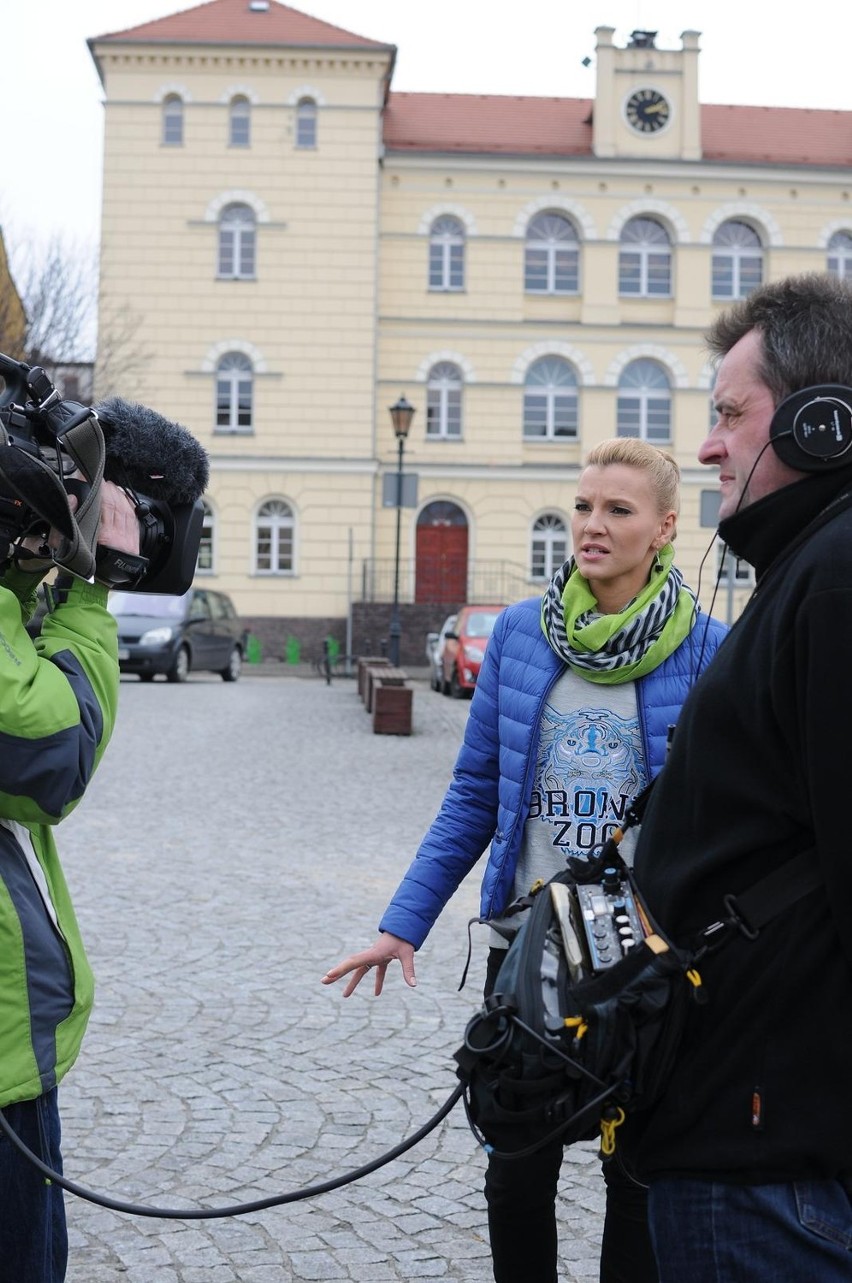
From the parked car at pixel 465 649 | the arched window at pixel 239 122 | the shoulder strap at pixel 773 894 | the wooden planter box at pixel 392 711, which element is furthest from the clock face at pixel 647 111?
the shoulder strap at pixel 773 894

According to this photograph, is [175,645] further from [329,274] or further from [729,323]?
[729,323]

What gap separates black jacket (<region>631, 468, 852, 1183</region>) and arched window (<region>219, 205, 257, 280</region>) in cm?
3822

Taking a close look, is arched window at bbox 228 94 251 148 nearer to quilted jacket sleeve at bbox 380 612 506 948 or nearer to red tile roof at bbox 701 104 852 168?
red tile roof at bbox 701 104 852 168

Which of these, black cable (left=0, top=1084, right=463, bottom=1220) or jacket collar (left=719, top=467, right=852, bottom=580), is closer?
jacket collar (left=719, top=467, right=852, bottom=580)

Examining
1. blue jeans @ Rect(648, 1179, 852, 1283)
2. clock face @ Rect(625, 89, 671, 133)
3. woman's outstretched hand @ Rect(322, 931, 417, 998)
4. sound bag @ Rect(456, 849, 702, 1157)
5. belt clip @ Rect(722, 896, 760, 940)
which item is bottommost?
blue jeans @ Rect(648, 1179, 852, 1283)

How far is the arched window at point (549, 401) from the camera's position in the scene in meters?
39.6

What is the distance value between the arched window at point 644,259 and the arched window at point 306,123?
9290 mm

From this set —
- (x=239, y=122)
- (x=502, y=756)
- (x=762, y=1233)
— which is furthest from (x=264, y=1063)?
(x=239, y=122)

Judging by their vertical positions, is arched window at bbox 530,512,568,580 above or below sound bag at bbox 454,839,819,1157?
above

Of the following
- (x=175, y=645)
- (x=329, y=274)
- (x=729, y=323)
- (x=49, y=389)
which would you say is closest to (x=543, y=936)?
(x=729, y=323)

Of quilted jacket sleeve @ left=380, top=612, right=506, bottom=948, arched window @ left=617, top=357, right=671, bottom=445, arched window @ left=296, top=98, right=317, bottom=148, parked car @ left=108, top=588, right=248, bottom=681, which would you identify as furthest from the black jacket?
arched window @ left=296, top=98, right=317, bottom=148

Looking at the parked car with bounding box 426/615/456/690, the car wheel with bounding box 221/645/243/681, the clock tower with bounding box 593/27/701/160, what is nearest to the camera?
the parked car with bounding box 426/615/456/690

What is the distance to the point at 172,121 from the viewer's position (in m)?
38.2

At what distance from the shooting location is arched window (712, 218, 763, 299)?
3997 centimetres
